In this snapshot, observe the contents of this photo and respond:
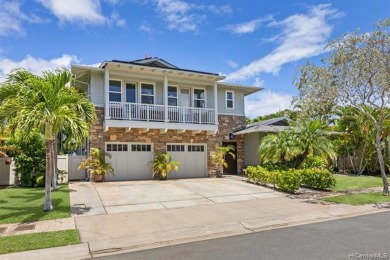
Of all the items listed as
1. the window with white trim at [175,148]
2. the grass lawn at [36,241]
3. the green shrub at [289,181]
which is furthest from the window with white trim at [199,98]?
the grass lawn at [36,241]

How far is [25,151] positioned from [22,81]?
578 cm

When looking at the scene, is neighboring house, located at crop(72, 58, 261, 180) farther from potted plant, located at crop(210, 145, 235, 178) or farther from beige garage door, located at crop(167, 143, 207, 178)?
potted plant, located at crop(210, 145, 235, 178)

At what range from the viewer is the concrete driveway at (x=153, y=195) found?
10.8 m

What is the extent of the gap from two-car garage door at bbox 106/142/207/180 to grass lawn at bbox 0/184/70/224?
4819mm

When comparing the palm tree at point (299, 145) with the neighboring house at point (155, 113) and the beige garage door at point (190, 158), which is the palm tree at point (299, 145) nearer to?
the neighboring house at point (155, 113)

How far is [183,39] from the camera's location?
15.4 m

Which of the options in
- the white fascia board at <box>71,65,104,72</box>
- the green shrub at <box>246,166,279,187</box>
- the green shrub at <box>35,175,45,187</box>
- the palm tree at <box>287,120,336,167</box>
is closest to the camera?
the green shrub at <box>35,175,45,187</box>

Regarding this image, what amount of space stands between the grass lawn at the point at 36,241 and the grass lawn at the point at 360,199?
9477 millimetres

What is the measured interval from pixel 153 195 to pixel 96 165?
5.13 meters

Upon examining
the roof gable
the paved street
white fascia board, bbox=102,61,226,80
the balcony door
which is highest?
the roof gable

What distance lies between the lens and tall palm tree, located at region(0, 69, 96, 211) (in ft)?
28.6

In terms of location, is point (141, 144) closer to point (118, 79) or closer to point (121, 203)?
point (118, 79)

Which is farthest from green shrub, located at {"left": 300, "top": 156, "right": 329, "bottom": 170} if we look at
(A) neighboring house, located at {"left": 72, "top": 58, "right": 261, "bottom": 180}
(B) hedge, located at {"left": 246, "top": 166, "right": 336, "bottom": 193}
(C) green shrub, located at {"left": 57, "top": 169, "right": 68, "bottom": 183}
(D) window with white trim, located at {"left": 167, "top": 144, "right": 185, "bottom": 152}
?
(C) green shrub, located at {"left": 57, "top": 169, "right": 68, "bottom": 183}

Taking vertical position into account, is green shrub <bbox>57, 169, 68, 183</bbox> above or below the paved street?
above
